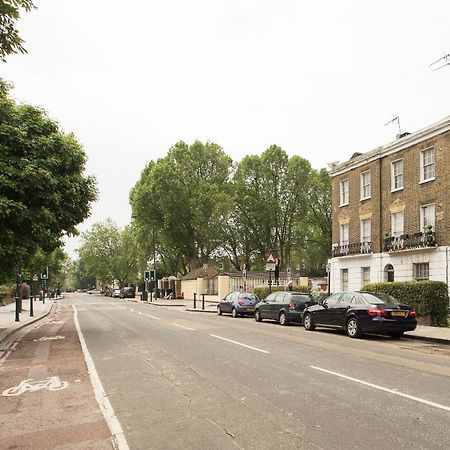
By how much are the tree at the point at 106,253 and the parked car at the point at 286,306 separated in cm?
7479

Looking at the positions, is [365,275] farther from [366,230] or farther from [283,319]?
[283,319]

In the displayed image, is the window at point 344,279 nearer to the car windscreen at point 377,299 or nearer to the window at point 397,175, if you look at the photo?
the window at point 397,175

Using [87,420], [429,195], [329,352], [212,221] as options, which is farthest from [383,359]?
[212,221]

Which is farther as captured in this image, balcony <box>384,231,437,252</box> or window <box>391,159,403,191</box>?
window <box>391,159,403,191</box>

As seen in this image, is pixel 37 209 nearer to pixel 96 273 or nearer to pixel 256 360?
pixel 256 360

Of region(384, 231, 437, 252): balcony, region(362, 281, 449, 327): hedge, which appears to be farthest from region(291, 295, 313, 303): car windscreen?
region(384, 231, 437, 252): balcony

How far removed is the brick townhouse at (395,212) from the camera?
1004 inches

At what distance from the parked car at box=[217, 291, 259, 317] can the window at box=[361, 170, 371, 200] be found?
1044 cm

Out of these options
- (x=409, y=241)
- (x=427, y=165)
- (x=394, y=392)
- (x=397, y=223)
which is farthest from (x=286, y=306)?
(x=394, y=392)

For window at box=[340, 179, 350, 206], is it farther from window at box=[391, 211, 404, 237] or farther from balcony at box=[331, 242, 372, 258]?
window at box=[391, 211, 404, 237]

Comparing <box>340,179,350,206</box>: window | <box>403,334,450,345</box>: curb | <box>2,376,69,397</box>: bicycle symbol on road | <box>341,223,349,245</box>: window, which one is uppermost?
<box>340,179,350,206</box>: window

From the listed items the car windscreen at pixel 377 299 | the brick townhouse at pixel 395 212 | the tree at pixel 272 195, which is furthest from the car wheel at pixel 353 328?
the tree at pixel 272 195

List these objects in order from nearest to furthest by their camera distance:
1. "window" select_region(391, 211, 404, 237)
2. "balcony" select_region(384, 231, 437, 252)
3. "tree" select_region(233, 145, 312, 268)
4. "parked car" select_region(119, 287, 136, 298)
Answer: "balcony" select_region(384, 231, 437, 252), "window" select_region(391, 211, 404, 237), "tree" select_region(233, 145, 312, 268), "parked car" select_region(119, 287, 136, 298)

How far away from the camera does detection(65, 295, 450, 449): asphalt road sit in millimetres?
5227
